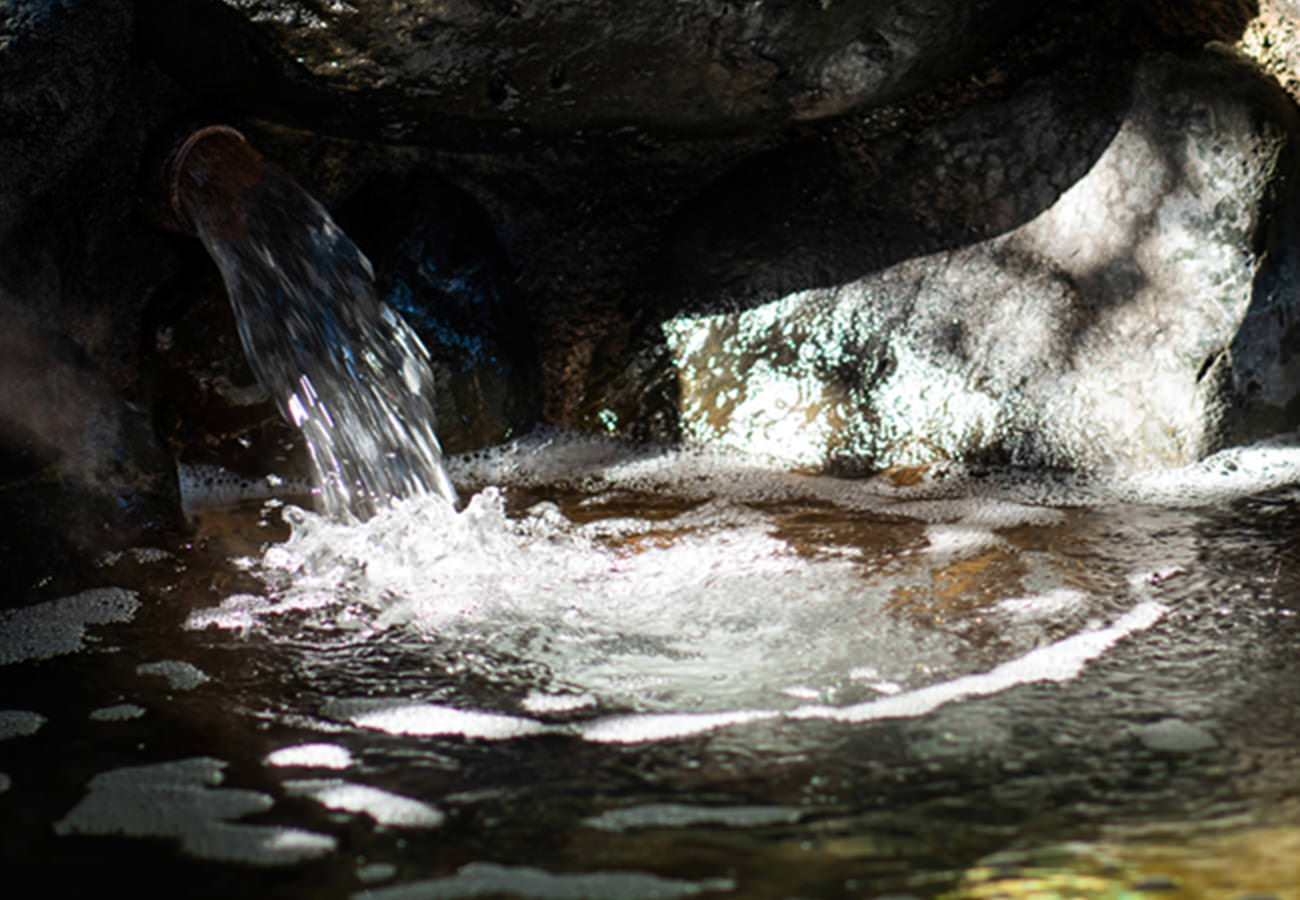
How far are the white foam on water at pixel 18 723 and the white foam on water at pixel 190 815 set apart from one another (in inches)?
9.7

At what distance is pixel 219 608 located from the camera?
7.24 ft

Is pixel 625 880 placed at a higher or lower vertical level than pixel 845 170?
lower

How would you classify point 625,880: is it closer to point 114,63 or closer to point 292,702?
point 292,702

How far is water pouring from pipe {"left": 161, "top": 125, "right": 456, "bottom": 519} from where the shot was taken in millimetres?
2801

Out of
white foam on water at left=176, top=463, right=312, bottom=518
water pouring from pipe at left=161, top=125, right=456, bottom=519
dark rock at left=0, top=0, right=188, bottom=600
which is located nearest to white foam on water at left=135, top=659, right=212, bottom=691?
dark rock at left=0, top=0, right=188, bottom=600

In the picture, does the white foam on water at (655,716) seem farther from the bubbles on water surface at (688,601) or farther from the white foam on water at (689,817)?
the white foam on water at (689,817)

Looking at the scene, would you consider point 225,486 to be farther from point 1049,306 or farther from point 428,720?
point 1049,306

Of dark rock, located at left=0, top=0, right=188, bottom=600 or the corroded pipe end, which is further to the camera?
the corroded pipe end

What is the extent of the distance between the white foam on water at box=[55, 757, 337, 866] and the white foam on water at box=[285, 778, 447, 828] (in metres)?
0.06

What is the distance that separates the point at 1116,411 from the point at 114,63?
2.64 meters

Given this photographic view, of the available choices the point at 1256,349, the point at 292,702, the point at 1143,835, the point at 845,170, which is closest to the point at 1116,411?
the point at 1256,349

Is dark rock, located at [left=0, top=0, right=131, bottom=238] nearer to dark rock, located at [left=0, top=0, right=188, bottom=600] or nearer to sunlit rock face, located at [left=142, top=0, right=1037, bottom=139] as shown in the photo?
dark rock, located at [left=0, top=0, right=188, bottom=600]

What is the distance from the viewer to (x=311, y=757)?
1582mm

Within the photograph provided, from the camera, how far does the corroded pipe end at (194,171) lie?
272 centimetres
